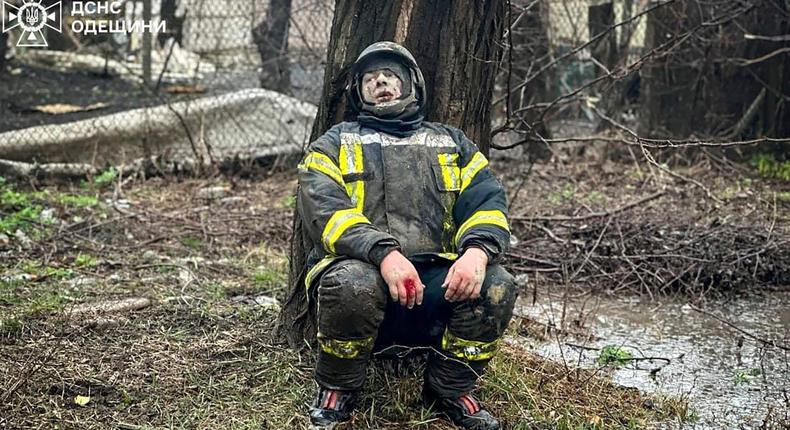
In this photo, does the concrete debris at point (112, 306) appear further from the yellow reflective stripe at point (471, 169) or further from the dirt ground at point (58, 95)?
the dirt ground at point (58, 95)

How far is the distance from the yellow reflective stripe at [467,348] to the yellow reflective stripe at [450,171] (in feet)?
2.13

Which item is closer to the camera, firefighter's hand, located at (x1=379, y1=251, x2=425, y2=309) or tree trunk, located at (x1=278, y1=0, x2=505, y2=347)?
firefighter's hand, located at (x1=379, y1=251, x2=425, y2=309)

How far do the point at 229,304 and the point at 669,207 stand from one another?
411 centimetres

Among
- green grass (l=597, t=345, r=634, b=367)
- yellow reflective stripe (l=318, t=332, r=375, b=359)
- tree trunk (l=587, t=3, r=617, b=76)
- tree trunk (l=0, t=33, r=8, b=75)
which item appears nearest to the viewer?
yellow reflective stripe (l=318, t=332, r=375, b=359)

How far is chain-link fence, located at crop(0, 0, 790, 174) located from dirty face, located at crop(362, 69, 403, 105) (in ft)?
15.7

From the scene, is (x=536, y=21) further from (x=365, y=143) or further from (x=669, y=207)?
(x=365, y=143)

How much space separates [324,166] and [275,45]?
22.4 feet

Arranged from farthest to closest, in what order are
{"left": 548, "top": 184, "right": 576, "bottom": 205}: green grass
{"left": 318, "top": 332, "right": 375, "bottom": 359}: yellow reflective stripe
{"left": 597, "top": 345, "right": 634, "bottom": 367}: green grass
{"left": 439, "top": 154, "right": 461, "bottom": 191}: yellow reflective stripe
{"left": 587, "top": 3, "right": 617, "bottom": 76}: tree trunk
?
{"left": 587, "top": 3, "right": 617, "bottom": 76}: tree trunk, {"left": 548, "top": 184, "right": 576, "bottom": 205}: green grass, {"left": 597, "top": 345, "right": 634, "bottom": 367}: green grass, {"left": 439, "top": 154, "right": 461, "bottom": 191}: yellow reflective stripe, {"left": 318, "top": 332, "right": 375, "bottom": 359}: yellow reflective stripe

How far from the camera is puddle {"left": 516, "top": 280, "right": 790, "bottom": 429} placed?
425 cm

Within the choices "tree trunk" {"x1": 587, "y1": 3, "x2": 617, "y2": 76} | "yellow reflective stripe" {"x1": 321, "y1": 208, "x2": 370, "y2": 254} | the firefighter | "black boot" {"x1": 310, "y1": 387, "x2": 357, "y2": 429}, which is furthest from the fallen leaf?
"black boot" {"x1": 310, "y1": 387, "x2": 357, "y2": 429}

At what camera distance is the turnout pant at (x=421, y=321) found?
11.7ft

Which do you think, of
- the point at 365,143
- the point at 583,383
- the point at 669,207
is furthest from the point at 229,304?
the point at 669,207

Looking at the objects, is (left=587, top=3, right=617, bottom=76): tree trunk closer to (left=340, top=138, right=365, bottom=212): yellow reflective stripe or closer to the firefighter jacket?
the firefighter jacket

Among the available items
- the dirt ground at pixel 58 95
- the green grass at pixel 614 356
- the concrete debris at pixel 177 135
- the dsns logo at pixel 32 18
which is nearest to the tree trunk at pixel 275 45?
the concrete debris at pixel 177 135
